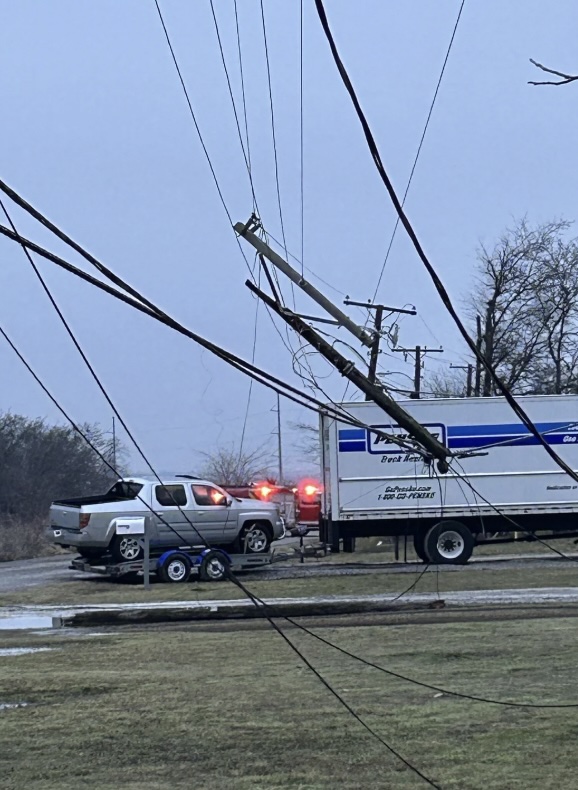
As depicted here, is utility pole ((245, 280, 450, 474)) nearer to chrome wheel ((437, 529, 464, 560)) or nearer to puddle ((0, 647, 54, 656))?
puddle ((0, 647, 54, 656))

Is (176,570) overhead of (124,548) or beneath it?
beneath

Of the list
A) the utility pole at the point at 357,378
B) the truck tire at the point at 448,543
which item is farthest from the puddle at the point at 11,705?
the truck tire at the point at 448,543

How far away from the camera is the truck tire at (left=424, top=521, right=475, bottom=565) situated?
22359 millimetres

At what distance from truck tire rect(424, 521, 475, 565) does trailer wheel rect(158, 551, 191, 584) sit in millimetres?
5333

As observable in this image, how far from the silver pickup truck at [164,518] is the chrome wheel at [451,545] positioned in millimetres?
3452

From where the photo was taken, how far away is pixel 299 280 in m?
7.44

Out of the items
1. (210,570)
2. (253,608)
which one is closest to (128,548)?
(210,570)

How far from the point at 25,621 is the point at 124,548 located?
554 centimetres

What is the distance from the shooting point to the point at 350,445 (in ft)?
72.9

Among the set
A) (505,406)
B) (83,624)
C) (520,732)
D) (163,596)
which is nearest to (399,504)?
(505,406)

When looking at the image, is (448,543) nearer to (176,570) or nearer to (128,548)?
(176,570)

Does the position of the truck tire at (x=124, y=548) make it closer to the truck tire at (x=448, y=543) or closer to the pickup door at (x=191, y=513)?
the pickup door at (x=191, y=513)

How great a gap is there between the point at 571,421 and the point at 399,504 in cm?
392

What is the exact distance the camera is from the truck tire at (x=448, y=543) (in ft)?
73.4
